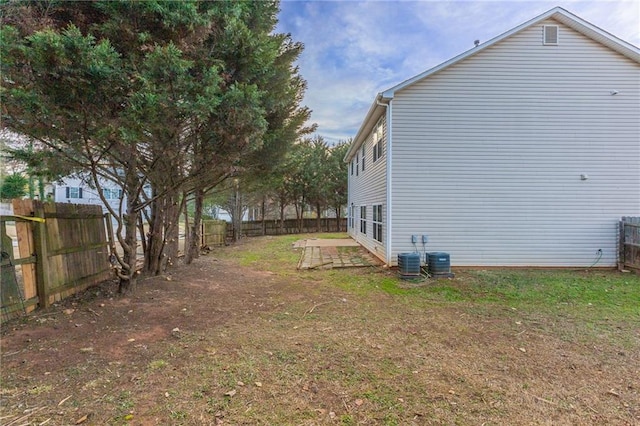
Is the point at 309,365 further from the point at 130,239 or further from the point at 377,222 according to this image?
the point at 377,222

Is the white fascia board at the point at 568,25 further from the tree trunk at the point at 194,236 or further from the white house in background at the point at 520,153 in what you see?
the tree trunk at the point at 194,236

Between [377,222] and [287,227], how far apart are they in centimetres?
Result: 1459

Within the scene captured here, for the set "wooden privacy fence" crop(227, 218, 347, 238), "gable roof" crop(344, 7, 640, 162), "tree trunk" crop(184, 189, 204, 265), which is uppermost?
"gable roof" crop(344, 7, 640, 162)

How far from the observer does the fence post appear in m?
4.30

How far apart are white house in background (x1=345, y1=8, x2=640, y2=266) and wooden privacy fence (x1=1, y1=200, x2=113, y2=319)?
6600 millimetres

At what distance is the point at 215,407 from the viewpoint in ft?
8.16

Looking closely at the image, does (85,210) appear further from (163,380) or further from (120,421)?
(120,421)

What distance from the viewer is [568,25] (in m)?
8.37

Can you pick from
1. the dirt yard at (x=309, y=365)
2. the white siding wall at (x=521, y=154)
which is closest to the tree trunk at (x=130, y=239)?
the dirt yard at (x=309, y=365)

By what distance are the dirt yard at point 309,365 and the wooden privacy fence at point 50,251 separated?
31cm

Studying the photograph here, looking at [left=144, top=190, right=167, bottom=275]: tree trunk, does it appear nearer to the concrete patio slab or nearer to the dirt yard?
the dirt yard

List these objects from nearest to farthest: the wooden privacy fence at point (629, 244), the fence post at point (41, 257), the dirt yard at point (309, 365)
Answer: the dirt yard at point (309, 365), the fence post at point (41, 257), the wooden privacy fence at point (629, 244)

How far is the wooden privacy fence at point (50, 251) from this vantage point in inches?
160

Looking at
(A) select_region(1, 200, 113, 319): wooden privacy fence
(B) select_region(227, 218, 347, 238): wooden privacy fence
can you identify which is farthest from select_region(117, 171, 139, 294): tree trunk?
(B) select_region(227, 218, 347, 238): wooden privacy fence
